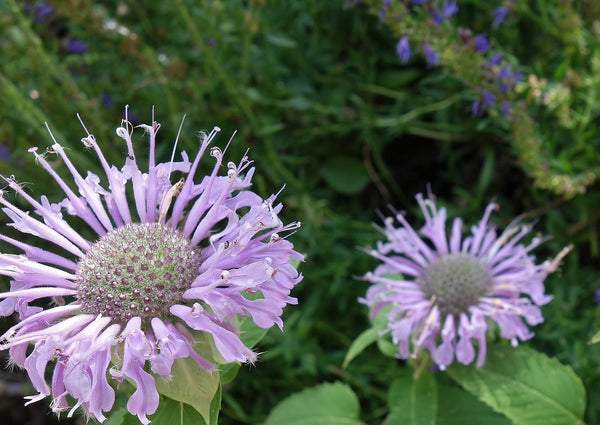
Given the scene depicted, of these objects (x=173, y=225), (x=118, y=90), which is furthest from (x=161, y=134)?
(x=173, y=225)

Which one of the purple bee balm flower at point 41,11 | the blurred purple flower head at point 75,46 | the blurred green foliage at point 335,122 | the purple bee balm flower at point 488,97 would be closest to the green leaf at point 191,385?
the blurred green foliage at point 335,122

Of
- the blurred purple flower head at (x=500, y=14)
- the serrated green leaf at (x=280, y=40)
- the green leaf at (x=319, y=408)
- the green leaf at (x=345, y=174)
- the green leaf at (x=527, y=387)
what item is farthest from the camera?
the green leaf at (x=345, y=174)

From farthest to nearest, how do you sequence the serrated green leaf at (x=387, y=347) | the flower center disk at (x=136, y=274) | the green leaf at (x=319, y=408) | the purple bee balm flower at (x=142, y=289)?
the green leaf at (x=319, y=408), the serrated green leaf at (x=387, y=347), the flower center disk at (x=136, y=274), the purple bee balm flower at (x=142, y=289)

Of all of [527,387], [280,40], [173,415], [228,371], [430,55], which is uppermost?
[280,40]

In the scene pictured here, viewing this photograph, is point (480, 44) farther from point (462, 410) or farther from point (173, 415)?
point (173, 415)

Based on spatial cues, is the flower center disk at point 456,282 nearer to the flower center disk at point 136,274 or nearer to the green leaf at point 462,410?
the green leaf at point 462,410

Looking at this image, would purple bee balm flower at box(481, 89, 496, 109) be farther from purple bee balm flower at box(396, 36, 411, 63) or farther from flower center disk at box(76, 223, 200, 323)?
flower center disk at box(76, 223, 200, 323)

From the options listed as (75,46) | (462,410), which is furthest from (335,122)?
(462,410)
